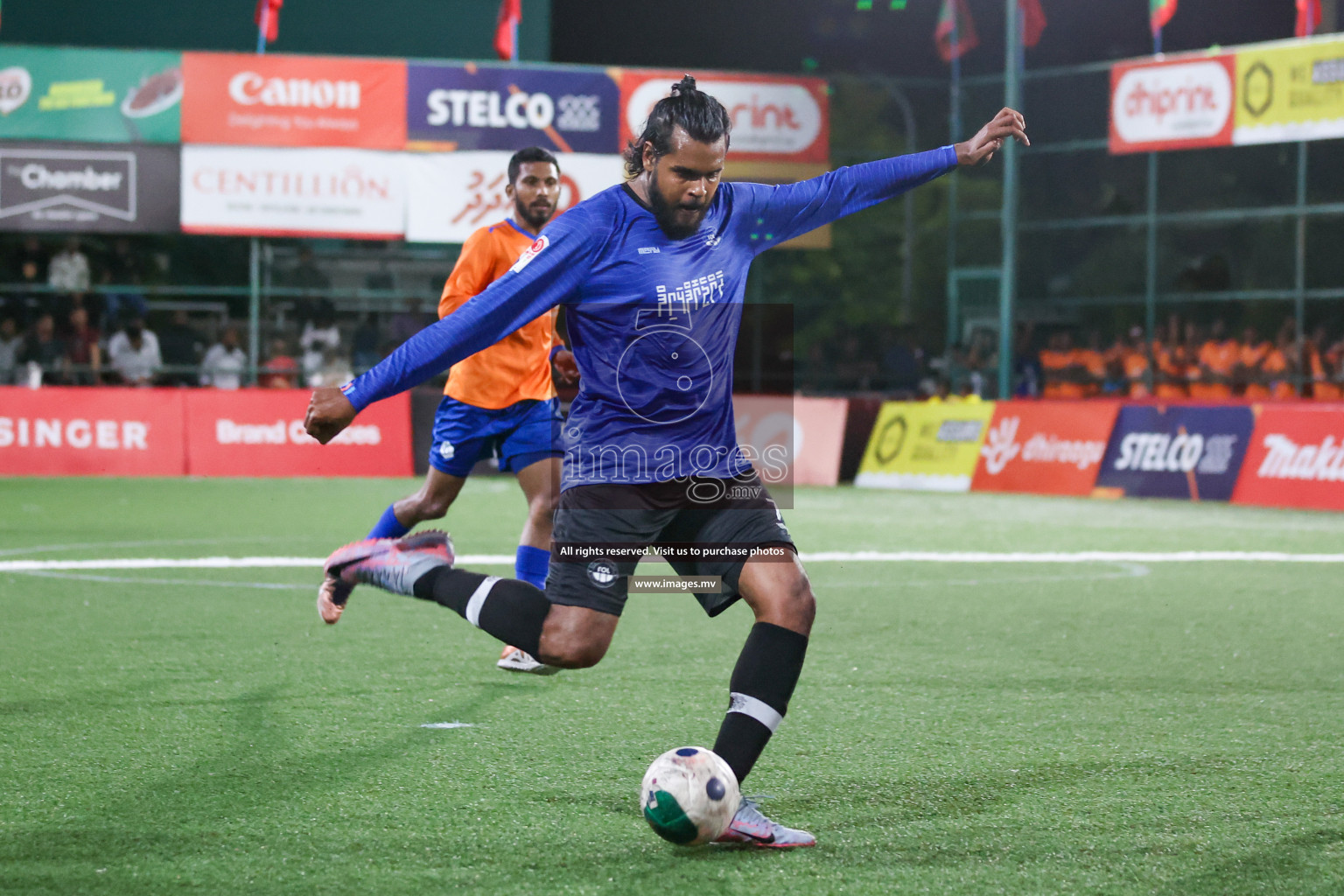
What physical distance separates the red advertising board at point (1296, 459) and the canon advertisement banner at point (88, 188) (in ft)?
56.6

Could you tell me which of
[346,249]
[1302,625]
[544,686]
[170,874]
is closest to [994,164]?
[346,249]

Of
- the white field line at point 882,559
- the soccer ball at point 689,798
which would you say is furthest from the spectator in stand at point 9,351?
the soccer ball at point 689,798

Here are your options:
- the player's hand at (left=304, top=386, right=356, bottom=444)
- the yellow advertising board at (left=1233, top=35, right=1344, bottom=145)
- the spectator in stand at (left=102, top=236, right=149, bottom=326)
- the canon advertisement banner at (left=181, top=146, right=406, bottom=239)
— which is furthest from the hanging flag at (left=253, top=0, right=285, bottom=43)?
the player's hand at (left=304, top=386, right=356, bottom=444)

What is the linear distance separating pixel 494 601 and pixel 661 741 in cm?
113

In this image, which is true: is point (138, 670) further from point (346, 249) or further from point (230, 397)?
point (346, 249)

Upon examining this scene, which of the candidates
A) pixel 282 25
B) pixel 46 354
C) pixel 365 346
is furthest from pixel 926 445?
pixel 282 25

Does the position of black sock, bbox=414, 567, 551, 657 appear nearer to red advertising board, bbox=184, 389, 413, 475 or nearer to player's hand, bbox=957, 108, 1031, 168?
player's hand, bbox=957, 108, 1031, 168

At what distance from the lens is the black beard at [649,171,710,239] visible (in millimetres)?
Result: 4516

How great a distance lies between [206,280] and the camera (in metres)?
28.7

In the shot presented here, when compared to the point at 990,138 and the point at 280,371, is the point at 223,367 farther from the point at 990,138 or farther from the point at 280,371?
the point at 990,138

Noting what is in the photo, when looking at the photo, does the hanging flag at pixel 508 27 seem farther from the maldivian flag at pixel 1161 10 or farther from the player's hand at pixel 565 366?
the player's hand at pixel 565 366

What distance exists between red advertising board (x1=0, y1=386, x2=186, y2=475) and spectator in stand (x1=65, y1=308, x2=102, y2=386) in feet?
10.7

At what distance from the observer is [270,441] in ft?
68.4

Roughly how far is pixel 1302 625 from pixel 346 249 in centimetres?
2300
